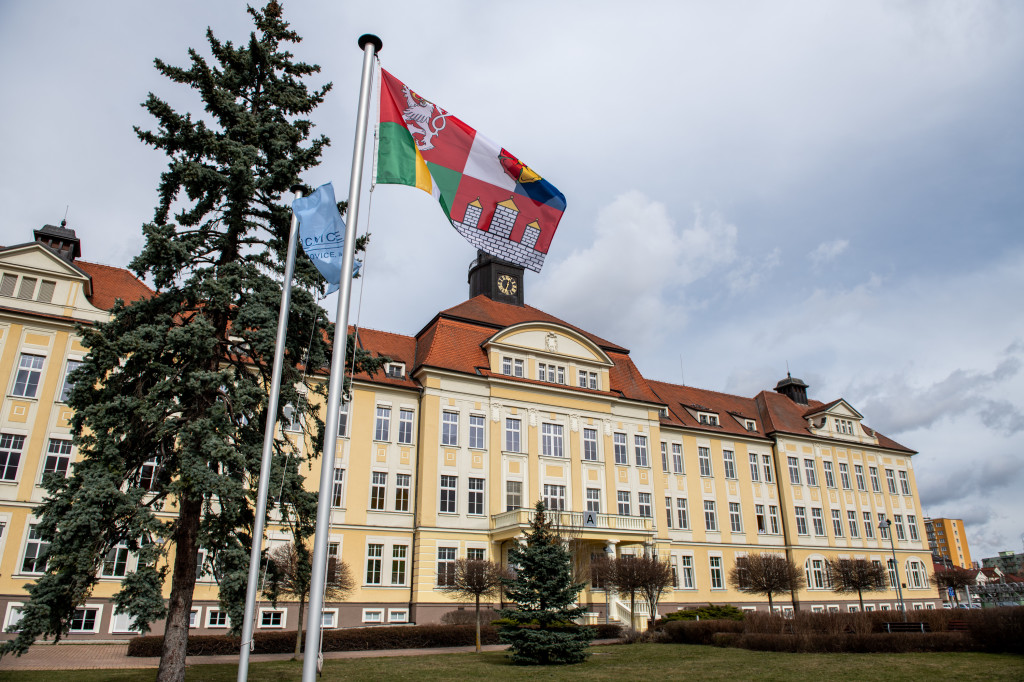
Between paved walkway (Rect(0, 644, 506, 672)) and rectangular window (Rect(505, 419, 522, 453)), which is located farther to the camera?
rectangular window (Rect(505, 419, 522, 453))

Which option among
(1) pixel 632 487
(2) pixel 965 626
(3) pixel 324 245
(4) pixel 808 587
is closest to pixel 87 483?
(3) pixel 324 245

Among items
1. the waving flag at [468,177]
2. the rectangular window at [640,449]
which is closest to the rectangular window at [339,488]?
the rectangular window at [640,449]

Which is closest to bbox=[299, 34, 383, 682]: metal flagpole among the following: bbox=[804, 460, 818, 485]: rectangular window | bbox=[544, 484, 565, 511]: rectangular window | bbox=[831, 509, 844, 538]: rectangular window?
bbox=[544, 484, 565, 511]: rectangular window

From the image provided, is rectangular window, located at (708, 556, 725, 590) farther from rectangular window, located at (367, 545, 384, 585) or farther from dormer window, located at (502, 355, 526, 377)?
rectangular window, located at (367, 545, 384, 585)

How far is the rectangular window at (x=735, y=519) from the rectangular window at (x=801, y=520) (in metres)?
4.62

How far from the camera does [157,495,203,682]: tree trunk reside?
12898 millimetres

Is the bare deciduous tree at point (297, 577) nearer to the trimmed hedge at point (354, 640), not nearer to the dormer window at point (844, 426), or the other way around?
the trimmed hedge at point (354, 640)

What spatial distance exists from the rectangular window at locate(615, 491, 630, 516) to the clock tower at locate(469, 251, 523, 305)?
13.8m

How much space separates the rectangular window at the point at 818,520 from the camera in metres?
44.6

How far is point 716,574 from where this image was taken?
4022 cm

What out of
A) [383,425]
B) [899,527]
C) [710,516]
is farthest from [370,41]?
[899,527]

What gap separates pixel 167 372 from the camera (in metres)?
14.0

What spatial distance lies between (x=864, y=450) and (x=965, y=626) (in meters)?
31.5

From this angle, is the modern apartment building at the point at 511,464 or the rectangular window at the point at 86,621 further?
the modern apartment building at the point at 511,464
